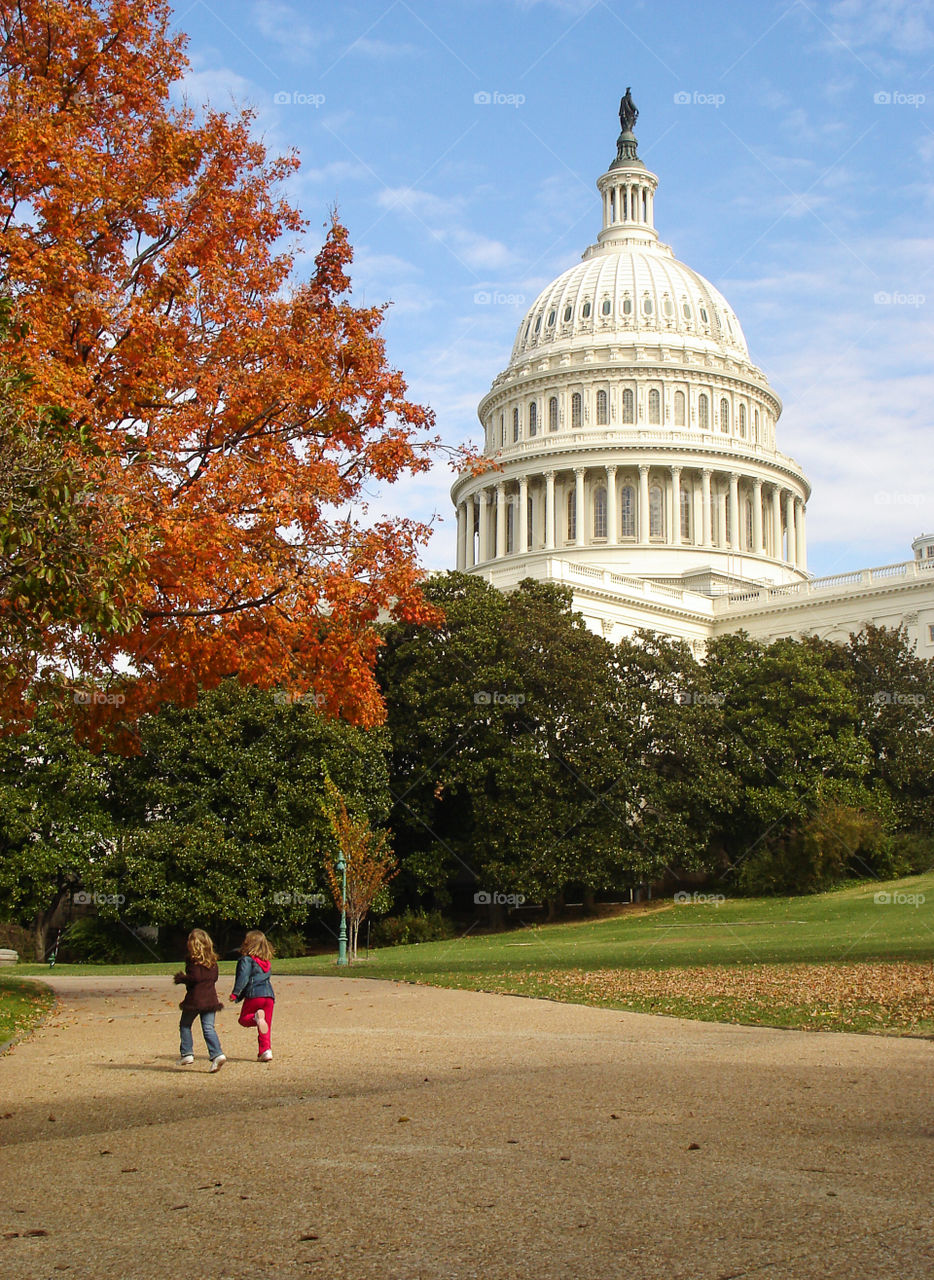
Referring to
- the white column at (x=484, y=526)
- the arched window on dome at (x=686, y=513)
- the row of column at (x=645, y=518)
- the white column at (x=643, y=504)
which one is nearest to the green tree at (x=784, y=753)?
the white column at (x=643, y=504)

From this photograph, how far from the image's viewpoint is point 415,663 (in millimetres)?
53781

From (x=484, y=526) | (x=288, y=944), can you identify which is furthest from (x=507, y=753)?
(x=484, y=526)

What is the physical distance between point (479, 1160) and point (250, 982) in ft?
21.9

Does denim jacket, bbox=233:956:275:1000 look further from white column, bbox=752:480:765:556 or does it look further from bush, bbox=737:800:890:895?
white column, bbox=752:480:765:556

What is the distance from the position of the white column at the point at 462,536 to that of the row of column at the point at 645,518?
3.3 inches

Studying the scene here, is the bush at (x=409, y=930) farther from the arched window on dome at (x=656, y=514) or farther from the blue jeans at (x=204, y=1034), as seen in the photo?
the arched window on dome at (x=656, y=514)

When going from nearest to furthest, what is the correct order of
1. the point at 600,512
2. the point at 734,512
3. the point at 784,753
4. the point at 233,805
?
1. the point at 233,805
2. the point at 784,753
3. the point at 600,512
4. the point at 734,512

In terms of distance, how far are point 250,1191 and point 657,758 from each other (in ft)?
→ 158

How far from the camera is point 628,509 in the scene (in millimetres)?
100250

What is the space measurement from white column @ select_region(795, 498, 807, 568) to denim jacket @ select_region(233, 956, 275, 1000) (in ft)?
310

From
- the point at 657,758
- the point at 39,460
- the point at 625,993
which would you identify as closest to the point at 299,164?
the point at 39,460

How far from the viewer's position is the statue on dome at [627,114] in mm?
129500

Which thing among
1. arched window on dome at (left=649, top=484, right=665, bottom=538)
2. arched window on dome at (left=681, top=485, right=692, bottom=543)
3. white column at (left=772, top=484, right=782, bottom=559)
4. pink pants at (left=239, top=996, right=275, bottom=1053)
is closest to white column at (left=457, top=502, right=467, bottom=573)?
arched window on dome at (left=649, top=484, right=665, bottom=538)

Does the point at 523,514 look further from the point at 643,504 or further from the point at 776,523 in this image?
the point at 776,523
